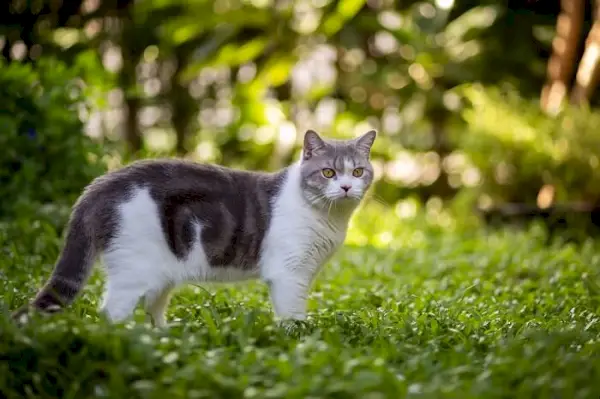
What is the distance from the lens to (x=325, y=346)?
2.44m

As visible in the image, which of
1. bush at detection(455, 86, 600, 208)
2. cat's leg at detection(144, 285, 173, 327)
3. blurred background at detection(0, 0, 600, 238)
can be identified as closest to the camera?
cat's leg at detection(144, 285, 173, 327)

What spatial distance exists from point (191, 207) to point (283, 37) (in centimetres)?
566

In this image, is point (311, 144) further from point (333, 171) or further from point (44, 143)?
point (44, 143)

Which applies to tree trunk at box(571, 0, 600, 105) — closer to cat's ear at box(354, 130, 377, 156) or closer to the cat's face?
cat's ear at box(354, 130, 377, 156)

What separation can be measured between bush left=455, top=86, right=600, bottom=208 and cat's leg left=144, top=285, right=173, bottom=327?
4769 mm

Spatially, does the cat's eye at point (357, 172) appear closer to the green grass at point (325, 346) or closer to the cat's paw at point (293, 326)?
the green grass at point (325, 346)

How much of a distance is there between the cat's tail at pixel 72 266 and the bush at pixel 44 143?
253cm

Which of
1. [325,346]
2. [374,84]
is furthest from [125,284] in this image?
[374,84]

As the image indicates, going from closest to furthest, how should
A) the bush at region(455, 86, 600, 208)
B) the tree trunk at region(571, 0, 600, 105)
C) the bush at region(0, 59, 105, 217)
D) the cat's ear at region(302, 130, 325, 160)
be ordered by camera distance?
the cat's ear at region(302, 130, 325, 160) < the bush at region(0, 59, 105, 217) < the bush at region(455, 86, 600, 208) < the tree trunk at region(571, 0, 600, 105)

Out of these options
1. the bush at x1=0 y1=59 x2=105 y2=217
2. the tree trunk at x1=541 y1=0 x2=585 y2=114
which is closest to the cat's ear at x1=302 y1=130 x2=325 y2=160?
the bush at x1=0 y1=59 x2=105 y2=217

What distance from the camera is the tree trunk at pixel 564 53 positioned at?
7738 millimetres

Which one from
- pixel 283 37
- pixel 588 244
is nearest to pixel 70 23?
pixel 283 37

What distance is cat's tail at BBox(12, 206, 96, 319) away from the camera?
2.82 metres

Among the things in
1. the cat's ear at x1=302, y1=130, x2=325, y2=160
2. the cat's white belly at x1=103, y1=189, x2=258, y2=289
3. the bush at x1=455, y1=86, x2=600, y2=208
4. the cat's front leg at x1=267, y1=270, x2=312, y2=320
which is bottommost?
the cat's front leg at x1=267, y1=270, x2=312, y2=320
